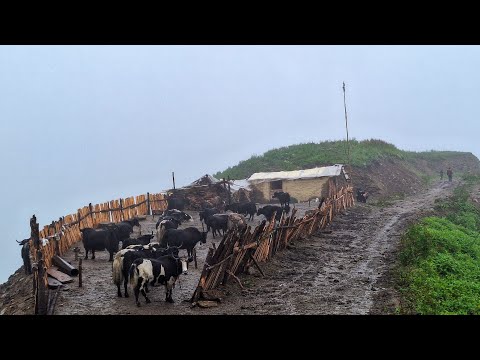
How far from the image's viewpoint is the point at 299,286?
11.4 meters

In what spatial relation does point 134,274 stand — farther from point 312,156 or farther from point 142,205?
point 312,156

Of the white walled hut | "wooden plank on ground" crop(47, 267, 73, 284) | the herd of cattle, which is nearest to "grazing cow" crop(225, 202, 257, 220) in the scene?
the herd of cattle

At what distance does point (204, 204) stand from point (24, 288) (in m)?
14.7

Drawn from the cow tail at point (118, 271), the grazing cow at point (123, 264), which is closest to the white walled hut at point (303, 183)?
the grazing cow at point (123, 264)

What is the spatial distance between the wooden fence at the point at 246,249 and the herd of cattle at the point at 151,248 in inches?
15.7

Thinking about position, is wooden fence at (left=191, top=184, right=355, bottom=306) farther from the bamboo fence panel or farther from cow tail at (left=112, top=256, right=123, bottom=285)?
the bamboo fence panel

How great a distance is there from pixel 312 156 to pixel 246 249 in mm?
29699

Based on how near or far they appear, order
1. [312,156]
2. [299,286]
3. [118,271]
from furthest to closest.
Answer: [312,156] < [299,286] < [118,271]

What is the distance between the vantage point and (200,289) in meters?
10.1

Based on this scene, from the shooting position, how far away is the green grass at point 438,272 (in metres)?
9.34

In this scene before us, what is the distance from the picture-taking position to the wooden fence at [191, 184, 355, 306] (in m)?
10.4

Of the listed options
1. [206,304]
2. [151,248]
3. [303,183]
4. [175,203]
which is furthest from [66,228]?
[303,183]
